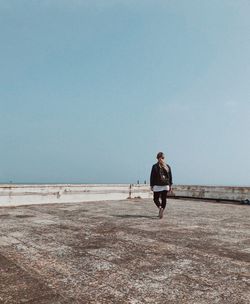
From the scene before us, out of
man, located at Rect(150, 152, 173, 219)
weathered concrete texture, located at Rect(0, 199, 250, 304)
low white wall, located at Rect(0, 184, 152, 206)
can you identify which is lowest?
weathered concrete texture, located at Rect(0, 199, 250, 304)

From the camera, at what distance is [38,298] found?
3.12 m

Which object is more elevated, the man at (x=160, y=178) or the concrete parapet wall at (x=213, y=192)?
the man at (x=160, y=178)

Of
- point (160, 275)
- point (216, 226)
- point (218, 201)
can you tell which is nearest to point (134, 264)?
point (160, 275)

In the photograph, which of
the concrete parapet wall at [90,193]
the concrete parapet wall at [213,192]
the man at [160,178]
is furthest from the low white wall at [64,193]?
the man at [160,178]

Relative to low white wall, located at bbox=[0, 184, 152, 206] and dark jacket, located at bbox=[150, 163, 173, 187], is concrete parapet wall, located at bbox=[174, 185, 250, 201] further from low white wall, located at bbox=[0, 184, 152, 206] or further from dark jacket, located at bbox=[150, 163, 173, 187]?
dark jacket, located at bbox=[150, 163, 173, 187]

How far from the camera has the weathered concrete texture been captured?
10.7ft

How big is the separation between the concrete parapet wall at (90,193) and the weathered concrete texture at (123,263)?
14.4ft

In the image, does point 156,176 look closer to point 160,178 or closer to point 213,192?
point 160,178

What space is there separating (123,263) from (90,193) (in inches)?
386

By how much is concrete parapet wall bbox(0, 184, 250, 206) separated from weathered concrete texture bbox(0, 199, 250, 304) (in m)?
4.39

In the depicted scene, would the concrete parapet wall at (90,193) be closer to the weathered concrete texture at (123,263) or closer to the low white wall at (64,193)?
the low white wall at (64,193)

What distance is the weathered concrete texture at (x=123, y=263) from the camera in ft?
10.7

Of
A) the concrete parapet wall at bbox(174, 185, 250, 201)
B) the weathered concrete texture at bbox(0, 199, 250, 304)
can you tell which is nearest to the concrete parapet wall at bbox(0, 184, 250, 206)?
the concrete parapet wall at bbox(174, 185, 250, 201)

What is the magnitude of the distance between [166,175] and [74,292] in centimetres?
636
